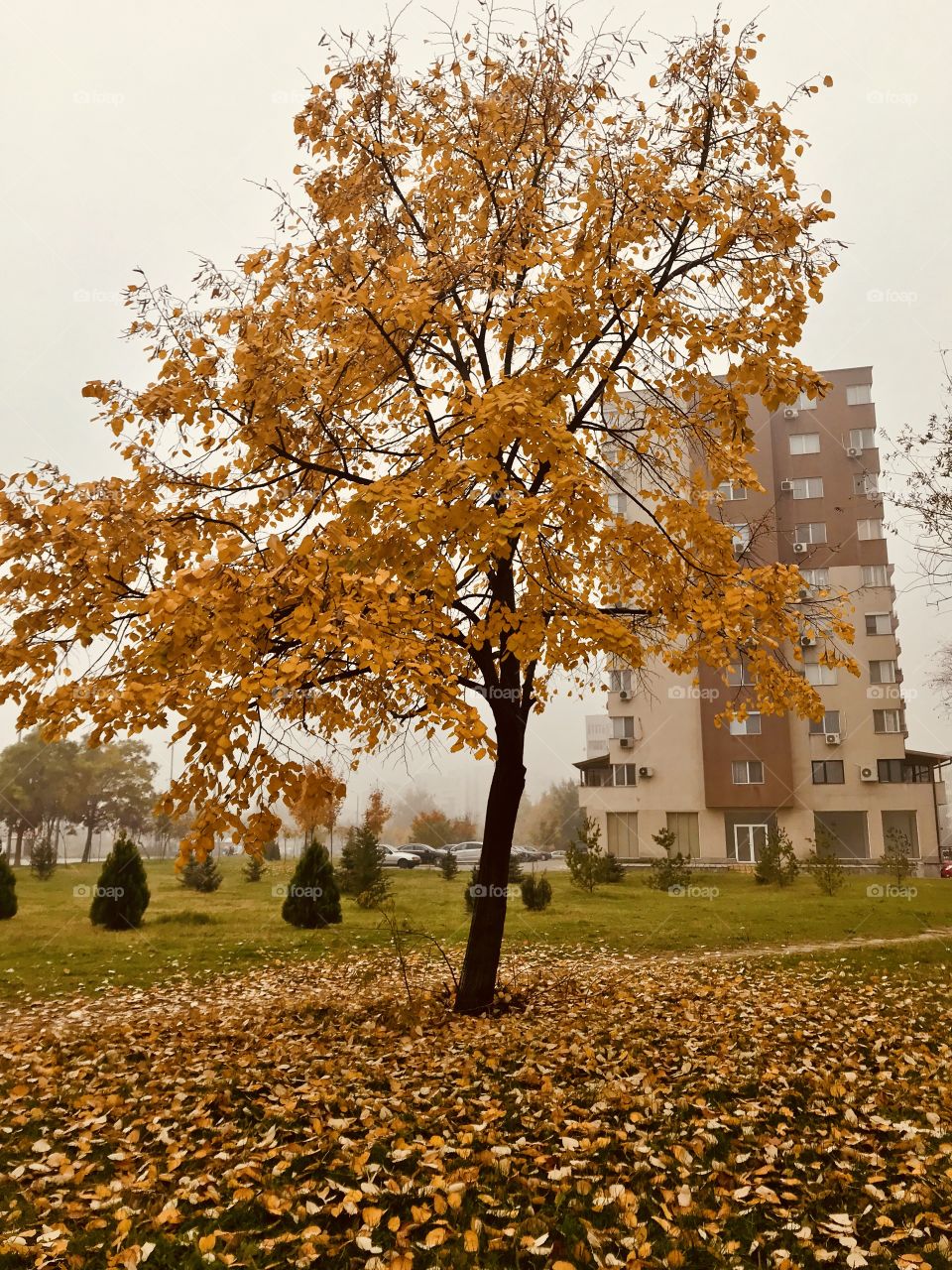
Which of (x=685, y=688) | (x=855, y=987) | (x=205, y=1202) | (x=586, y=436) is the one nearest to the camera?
(x=205, y=1202)

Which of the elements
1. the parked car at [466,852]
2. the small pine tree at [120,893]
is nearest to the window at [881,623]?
the parked car at [466,852]

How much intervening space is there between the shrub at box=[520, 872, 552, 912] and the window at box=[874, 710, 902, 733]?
19197 millimetres

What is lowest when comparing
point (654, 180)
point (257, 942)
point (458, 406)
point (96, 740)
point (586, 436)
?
point (257, 942)

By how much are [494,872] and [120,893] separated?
32.6 ft

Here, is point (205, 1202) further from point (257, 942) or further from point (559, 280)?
point (257, 942)

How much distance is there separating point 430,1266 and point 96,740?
3304 mm

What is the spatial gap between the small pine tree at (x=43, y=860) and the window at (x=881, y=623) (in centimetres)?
2989

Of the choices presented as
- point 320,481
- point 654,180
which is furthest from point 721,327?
point 320,481

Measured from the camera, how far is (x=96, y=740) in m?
4.79

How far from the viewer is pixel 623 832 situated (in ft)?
103

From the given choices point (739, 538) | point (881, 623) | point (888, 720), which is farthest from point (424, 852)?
point (739, 538)

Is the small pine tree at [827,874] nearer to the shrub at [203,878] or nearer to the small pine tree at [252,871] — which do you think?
the small pine tree at [252,871]

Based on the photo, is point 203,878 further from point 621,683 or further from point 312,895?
point 621,683

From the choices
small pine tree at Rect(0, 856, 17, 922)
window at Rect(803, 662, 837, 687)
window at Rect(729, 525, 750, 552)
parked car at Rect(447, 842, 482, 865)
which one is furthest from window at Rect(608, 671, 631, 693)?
small pine tree at Rect(0, 856, 17, 922)
